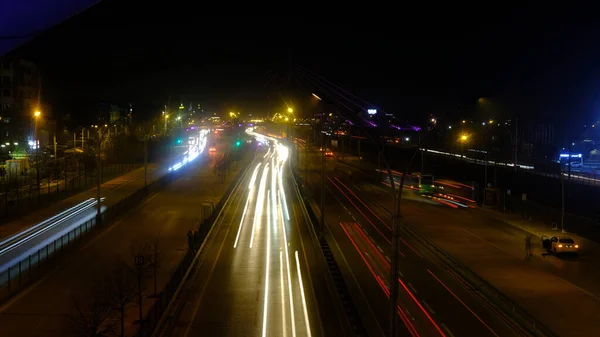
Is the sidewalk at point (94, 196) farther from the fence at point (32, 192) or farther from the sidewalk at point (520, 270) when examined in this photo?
the sidewalk at point (520, 270)

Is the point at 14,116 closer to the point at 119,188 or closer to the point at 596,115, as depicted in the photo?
the point at 119,188

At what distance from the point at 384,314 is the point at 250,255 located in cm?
919

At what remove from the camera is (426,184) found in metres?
46.3

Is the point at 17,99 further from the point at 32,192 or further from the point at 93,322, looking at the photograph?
the point at 93,322

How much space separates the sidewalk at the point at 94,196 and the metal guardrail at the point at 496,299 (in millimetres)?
18863

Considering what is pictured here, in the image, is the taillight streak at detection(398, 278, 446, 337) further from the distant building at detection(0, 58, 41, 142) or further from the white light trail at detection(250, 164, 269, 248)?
the distant building at detection(0, 58, 41, 142)

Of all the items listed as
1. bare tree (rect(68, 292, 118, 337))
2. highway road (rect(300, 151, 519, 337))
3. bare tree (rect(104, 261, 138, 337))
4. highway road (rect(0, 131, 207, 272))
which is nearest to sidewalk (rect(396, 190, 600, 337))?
highway road (rect(300, 151, 519, 337))

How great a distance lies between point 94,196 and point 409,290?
26549 millimetres

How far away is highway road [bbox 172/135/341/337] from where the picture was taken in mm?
14664

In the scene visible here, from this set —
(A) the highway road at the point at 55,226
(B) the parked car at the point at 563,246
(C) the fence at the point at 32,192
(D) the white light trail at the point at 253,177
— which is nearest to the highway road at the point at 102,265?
(A) the highway road at the point at 55,226

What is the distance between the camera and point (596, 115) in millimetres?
62844

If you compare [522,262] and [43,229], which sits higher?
[43,229]

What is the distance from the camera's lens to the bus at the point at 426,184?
149 feet

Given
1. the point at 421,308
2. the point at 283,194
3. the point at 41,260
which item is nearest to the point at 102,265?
the point at 41,260
